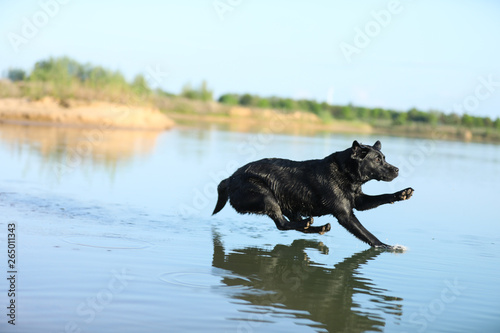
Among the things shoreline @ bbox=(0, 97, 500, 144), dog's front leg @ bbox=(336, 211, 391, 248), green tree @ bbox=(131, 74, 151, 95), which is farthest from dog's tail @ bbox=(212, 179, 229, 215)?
green tree @ bbox=(131, 74, 151, 95)

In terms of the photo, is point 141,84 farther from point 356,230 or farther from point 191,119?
point 356,230

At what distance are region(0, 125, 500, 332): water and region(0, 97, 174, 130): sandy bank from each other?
61.1 feet

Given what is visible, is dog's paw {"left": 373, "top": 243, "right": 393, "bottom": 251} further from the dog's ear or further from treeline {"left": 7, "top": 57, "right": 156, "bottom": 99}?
treeline {"left": 7, "top": 57, "right": 156, "bottom": 99}

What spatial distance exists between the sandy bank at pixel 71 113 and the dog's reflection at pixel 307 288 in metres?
24.9

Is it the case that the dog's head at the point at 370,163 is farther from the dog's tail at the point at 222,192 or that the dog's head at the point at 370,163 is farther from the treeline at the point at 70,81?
the treeline at the point at 70,81

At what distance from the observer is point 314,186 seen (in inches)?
313

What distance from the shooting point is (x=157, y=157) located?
18.0m

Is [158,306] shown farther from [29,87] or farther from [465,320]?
[29,87]

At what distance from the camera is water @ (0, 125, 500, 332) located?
507 cm

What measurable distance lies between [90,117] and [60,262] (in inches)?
1022

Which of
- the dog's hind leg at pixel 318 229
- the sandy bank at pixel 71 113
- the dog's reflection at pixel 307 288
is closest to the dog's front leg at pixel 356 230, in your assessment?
the dog's reflection at pixel 307 288

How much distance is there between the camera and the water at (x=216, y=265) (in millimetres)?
5074

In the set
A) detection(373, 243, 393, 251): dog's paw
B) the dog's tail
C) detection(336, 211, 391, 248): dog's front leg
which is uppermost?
the dog's tail

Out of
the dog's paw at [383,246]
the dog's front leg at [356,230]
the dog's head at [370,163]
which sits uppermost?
the dog's head at [370,163]
